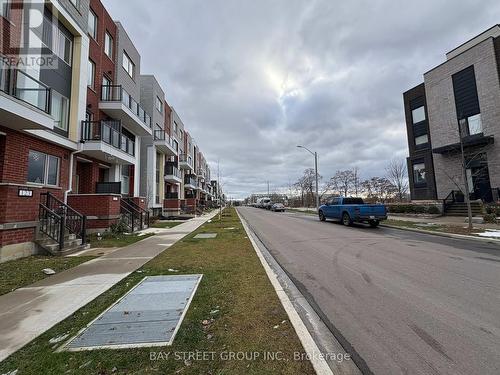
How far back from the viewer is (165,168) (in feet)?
108

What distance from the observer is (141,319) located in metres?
4.13

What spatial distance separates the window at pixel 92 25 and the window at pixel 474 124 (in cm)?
3138

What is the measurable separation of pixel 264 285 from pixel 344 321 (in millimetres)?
1919

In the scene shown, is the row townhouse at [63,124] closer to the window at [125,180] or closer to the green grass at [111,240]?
the window at [125,180]

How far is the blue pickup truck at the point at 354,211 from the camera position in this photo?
17.6 metres

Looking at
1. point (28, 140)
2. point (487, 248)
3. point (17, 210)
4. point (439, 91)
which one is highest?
point (439, 91)

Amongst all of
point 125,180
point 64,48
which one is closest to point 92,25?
point 64,48

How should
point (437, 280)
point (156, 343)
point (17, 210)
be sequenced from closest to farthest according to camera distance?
point (156, 343)
point (437, 280)
point (17, 210)

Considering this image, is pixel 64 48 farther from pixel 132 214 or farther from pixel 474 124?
pixel 474 124

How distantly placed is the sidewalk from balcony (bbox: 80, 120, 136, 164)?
7.97 m

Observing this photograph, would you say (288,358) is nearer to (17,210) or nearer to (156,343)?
(156,343)

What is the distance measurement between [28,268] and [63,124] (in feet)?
28.9

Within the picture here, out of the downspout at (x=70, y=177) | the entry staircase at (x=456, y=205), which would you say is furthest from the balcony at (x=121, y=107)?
the entry staircase at (x=456, y=205)

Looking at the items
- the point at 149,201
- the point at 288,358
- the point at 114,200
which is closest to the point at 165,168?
the point at 149,201
